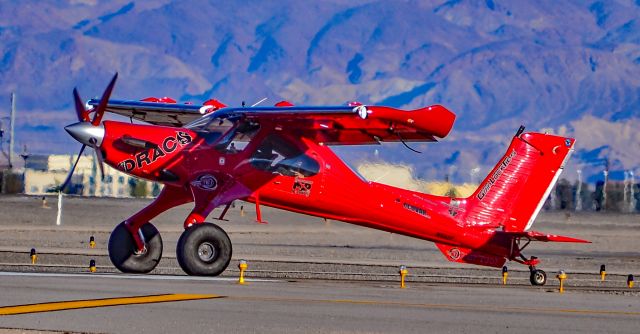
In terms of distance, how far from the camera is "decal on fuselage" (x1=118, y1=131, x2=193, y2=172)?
27219 mm

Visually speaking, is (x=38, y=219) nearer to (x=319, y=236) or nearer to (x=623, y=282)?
(x=319, y=236)

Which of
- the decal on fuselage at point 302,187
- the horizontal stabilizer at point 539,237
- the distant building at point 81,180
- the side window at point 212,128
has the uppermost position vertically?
the distant building at point 81,180

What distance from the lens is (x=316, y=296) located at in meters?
23.0

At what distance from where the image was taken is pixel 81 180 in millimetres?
111250

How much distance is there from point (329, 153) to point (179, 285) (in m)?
5.55

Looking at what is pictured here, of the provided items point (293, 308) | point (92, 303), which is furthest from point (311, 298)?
point (92, 303)

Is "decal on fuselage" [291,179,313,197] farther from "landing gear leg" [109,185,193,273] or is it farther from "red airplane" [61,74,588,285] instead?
"landing gear leg" [109,185,193,273]

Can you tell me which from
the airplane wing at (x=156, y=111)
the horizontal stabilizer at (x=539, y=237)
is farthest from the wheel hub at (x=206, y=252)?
the horizontal stabilizer at (x=539, y=237)

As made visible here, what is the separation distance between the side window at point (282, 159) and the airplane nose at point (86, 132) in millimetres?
2758

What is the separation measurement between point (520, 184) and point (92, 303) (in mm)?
12586

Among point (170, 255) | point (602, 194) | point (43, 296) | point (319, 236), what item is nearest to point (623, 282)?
point (170, 255)

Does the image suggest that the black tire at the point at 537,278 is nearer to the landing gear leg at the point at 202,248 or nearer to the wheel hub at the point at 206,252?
the landing gear leg at the point at 202,248

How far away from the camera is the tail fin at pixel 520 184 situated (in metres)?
31.0

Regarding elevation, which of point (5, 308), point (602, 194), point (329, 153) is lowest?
point (5, 308)
